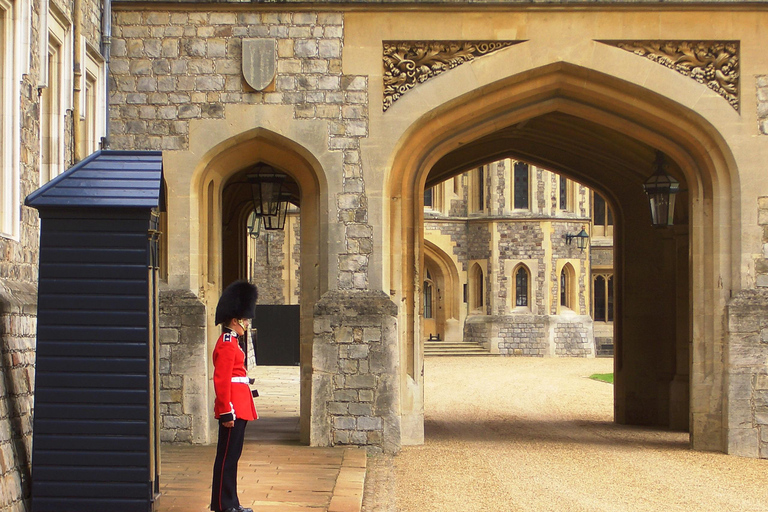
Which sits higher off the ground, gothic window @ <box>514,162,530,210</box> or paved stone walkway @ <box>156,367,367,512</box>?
gothic window @ <box>514,162,530,210</box>

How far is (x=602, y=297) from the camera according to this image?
3253 centimetres

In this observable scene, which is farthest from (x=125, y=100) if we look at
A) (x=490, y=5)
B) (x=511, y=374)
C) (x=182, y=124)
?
(x=511, y=374)

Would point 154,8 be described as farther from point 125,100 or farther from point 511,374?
point 511,374

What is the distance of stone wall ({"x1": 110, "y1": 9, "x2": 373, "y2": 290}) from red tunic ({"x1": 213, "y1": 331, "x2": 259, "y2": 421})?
341 centimetres

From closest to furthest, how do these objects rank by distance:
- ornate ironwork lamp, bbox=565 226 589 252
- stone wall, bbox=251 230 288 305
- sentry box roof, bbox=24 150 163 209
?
sentry box roof, bbox=24 150 163 209, stone wall, bbox=251 230 288 305, ornate ironwork lamp, bbox=565 226 589 252

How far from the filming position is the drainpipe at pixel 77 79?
7716 mm

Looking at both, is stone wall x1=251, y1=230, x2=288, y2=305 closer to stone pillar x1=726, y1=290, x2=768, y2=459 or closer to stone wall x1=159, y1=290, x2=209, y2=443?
stone wall x1=159, y1=290, x2=209, y2=443

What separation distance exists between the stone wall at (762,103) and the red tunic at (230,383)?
5524 mm

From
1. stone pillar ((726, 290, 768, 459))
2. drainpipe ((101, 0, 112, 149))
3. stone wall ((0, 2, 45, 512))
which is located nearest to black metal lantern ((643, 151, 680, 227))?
stone pillar ((726, 290, 768, 459))

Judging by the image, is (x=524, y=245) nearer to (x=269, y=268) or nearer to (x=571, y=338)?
(x=571, y=338)

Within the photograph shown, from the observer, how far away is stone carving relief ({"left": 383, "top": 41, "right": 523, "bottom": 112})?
9.09 m

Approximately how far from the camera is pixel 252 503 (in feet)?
20.1

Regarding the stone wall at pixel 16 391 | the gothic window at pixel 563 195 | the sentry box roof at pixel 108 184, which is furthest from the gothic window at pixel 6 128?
the gothic window at pixel 563 195

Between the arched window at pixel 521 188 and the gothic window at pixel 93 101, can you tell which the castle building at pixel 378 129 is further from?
the arched window at pixel 521 188
